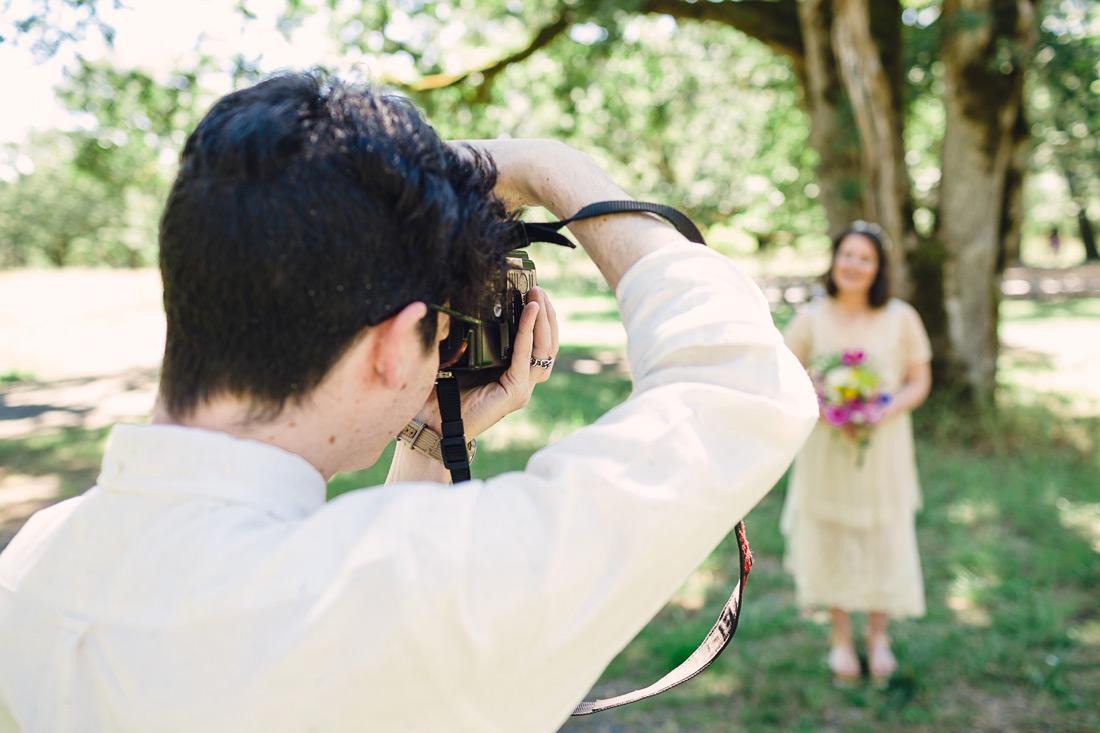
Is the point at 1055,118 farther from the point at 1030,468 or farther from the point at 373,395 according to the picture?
the point at 373,395

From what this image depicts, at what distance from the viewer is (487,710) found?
0.68 metres

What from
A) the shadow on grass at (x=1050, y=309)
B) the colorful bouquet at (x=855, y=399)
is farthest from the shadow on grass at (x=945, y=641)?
the shadow on grass at (x=1050, y=309)

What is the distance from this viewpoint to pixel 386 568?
64 cm

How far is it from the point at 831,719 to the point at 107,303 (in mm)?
25269

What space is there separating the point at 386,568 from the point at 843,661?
3.75 m

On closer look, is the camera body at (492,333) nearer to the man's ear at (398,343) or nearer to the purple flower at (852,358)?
the man's ear at (398,343)

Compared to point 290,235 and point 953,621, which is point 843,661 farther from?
point 290,235

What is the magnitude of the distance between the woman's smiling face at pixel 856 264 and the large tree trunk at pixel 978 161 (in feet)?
12.0

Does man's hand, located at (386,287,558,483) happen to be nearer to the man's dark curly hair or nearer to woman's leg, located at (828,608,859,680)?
the man's dark curly hair

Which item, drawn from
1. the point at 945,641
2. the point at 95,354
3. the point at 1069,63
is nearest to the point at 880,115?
the point at 1069,63

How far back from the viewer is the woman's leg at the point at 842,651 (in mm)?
3730

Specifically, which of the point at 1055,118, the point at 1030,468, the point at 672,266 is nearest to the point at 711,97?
the point at 1055,118

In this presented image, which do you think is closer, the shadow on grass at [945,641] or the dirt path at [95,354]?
the shadow on grass at [945,641]

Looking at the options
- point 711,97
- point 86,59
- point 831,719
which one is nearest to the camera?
point 831,719
